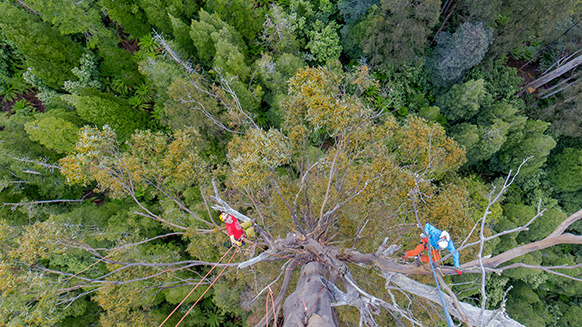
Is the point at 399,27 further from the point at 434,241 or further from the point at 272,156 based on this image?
the point at 434,241

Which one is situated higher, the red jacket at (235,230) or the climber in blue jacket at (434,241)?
the climber in blue jacket at (434,241)

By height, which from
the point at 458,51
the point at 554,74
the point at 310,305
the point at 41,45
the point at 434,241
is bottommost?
the point at 41,45

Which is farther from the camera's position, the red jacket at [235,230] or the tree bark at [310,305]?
the red jacket at [235,230]

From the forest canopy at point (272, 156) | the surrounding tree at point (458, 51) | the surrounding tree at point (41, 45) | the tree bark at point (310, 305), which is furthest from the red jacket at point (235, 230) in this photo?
the surrounding tree at point (458, 51)

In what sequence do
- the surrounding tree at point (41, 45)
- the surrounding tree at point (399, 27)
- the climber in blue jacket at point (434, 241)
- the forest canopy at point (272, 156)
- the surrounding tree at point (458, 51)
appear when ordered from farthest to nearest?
the surrounding tree at point (458, 51) < the surrounding tree at point (399, 27) < the surrounding tree at point (41, 45) < the forest canopy at point (272, 156) < the climber in blue jacket at point (434, 241)

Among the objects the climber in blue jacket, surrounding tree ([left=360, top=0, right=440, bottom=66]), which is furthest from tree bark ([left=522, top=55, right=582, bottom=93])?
the climber in blue jacket

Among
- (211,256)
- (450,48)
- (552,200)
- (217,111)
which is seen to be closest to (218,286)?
(211,256)

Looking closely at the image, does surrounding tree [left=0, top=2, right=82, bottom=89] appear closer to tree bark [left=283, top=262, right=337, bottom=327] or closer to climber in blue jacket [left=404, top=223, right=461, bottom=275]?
tree bark [left=283, top=262, right=337, bottom=327]

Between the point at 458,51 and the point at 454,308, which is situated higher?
the point at 458,51

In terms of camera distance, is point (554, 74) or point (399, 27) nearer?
point (399, 27)

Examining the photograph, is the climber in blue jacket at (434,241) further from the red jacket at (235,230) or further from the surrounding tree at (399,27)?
the surrounding tree at (399,27)

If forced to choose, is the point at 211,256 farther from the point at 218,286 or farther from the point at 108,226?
the point at 108,226

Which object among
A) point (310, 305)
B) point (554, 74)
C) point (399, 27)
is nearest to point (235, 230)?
point (310, 305)
